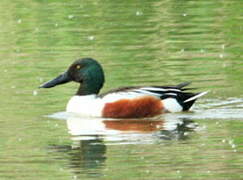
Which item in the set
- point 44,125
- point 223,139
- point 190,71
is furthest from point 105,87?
point 223,139

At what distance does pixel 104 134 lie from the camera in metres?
13.4

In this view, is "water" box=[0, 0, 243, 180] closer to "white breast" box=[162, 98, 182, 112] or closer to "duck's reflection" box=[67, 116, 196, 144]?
"duck's reflection" box=[67, 116, 196, 144]

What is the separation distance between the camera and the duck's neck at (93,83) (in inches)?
599

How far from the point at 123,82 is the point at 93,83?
0.89 metres

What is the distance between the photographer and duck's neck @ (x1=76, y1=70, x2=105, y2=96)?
49.9ft

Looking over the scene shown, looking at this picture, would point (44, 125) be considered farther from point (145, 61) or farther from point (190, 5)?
point (190, 5)

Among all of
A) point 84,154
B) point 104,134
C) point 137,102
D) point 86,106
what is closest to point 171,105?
point 137,102

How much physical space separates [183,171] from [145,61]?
646 cm

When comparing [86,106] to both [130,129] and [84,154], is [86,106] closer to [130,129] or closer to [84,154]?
[130,129]

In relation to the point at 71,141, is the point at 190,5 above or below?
below

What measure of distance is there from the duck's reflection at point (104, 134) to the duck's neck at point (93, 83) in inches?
21.8

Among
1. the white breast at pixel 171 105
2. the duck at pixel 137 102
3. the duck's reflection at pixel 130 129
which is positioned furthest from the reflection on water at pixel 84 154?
the white breast at pixel 171 105

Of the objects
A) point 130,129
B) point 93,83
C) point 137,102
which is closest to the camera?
point 130,129

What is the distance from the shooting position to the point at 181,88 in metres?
15.0
